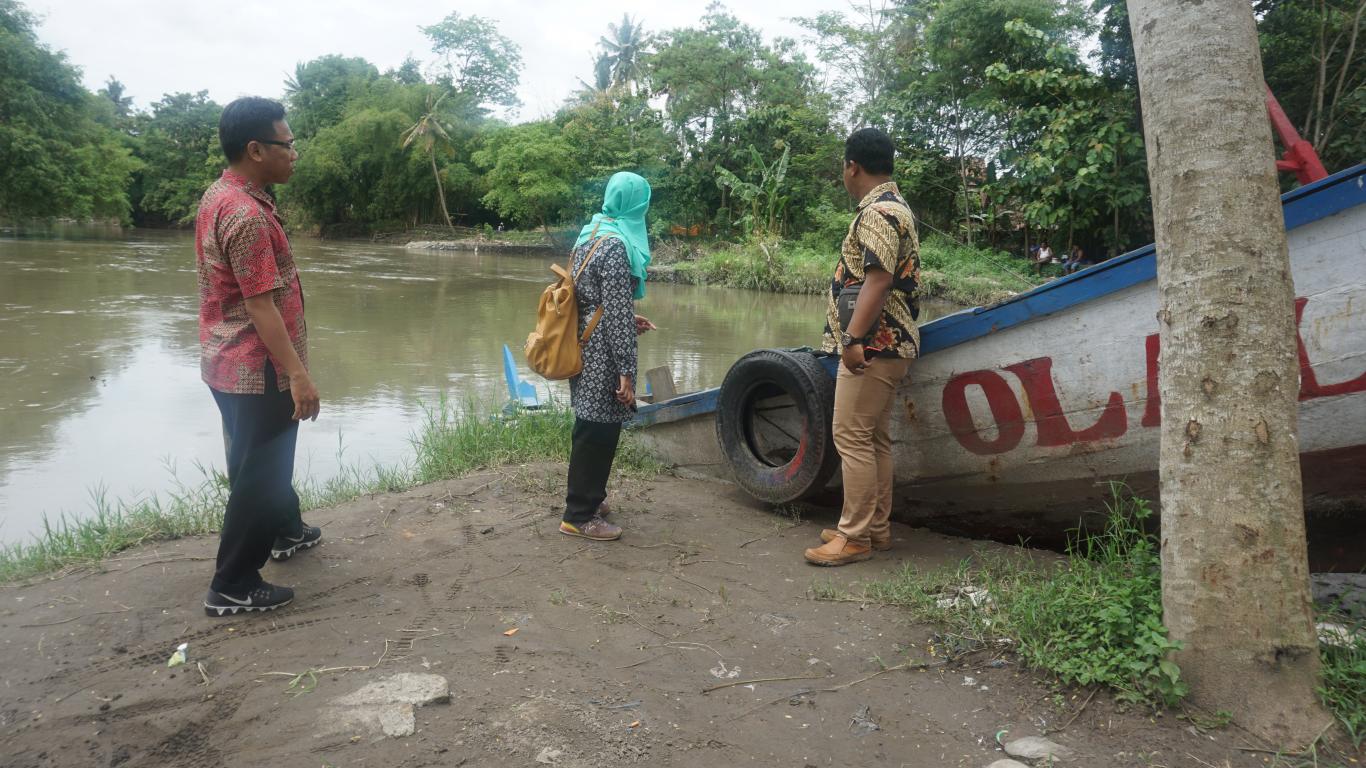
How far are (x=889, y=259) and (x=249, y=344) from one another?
232cm

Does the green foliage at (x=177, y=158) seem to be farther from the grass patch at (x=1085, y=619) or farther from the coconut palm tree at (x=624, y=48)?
the grass patch at (x=1085, y=619)

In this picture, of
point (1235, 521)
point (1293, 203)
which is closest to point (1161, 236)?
point (1235, 521)

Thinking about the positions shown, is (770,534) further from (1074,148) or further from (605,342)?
(1074,148)

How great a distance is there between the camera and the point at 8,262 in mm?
22859

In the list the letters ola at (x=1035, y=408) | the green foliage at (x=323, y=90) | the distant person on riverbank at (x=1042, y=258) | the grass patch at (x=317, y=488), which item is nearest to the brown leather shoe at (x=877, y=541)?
the letters ola at (x=1035, y=408)

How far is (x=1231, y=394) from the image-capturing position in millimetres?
2264

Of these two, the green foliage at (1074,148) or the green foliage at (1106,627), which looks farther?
the green foliage at (1074,148)

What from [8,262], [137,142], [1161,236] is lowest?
[1161,236]

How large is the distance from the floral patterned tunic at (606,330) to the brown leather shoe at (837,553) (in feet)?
3.39

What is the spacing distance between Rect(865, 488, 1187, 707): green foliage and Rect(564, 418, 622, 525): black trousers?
133cm

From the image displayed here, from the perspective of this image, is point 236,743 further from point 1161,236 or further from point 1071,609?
point 1161,236

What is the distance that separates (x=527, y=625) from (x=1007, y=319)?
7.55ft

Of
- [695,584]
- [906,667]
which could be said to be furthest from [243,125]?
[906,667]

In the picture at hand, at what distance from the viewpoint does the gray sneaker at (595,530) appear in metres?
4.02
